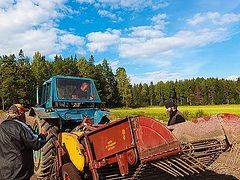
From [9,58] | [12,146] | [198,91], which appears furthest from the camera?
[198,91]

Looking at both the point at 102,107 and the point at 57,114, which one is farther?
the point at 102,107

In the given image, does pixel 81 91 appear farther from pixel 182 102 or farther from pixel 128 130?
pixel 182 102

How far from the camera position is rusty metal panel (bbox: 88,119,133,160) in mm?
5137

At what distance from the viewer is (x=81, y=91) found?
9578mm

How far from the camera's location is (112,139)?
5402mm

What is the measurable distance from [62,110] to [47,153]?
1150mm

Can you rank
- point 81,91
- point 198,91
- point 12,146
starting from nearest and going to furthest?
point 12,146 < point 81,91 < point 198,91

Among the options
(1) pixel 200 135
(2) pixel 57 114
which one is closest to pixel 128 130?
(1) pixel 200 135

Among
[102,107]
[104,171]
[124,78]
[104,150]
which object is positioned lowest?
[104,171]

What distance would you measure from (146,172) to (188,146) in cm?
84

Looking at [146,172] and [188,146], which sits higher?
[188,146]

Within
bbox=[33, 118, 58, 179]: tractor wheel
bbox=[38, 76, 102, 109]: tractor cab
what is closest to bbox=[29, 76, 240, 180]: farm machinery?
bbox=[33, 118, 58, 179]: tractor wheel

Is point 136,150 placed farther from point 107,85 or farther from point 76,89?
point 107,85

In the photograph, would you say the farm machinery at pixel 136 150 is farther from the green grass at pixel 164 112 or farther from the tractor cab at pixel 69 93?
the green grass at pixel 164 112
